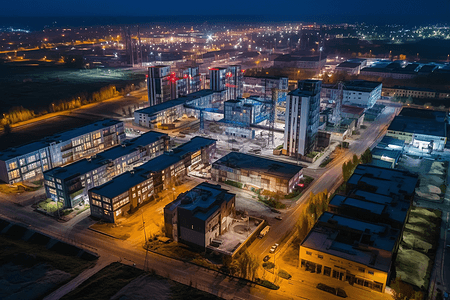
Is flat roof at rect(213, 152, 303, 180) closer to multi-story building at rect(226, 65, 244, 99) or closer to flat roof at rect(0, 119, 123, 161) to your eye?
flat roof at rect(0, 119, 123, 161)

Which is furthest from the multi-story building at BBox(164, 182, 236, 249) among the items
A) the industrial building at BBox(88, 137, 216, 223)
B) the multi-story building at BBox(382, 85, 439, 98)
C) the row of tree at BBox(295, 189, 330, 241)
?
the multi-story building at BBox(382, 85, 439, 98)

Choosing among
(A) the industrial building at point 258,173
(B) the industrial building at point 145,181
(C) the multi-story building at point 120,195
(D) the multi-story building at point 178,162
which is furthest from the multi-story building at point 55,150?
(A) the industrial building at point 258,173

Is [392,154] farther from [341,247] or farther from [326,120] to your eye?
[341,247]

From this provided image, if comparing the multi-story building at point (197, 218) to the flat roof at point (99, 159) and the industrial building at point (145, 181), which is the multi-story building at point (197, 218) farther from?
the flat roof at point (99, 159)

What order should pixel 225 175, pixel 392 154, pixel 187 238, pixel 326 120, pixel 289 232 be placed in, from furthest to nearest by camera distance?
pixel 326 120 < pixel 392 154 < pixel 225 175 < pixel 289 232 < pixel 187 238

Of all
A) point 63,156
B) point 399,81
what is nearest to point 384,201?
point 63,156

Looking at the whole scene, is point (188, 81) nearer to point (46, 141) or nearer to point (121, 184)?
point (46, 141)
